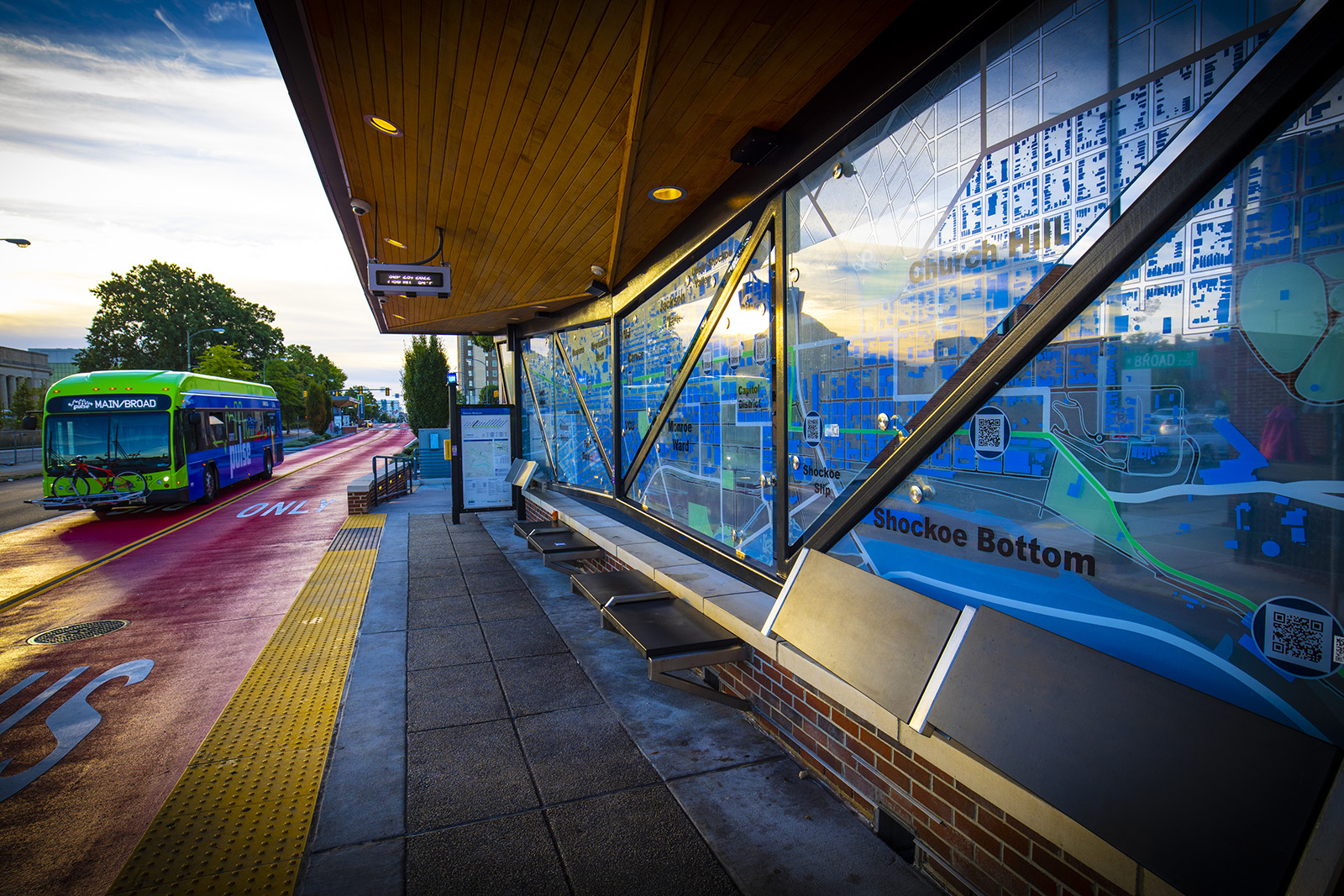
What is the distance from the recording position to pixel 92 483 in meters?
11.8

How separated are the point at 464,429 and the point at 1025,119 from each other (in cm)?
1038

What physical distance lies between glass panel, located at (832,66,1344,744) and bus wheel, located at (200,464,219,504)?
16859 mm

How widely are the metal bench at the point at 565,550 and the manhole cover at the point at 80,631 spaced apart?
4023mm

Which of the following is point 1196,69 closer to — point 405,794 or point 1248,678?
point 1248,678

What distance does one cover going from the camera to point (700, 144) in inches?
159

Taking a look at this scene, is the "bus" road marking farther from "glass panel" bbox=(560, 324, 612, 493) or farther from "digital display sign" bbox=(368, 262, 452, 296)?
"glass panel" bbox=(560, 324, 612, 493)

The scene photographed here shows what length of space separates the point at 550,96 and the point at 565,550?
14.7 feet

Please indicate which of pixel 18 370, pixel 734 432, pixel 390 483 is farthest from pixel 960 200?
pixel 18 370

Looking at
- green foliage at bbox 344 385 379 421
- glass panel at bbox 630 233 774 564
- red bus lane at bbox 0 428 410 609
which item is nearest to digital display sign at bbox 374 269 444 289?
glass panel at bbox 630 233 774 564

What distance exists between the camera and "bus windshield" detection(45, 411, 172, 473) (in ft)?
38.5

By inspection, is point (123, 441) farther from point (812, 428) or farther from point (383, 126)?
point (812, 428)

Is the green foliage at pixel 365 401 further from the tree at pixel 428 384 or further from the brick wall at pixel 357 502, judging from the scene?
the brick wall at pixel 357 502

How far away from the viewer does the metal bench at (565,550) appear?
6.58 metres

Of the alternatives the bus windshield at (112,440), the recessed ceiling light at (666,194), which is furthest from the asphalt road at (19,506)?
the recessed ceiling light at (666,194)
